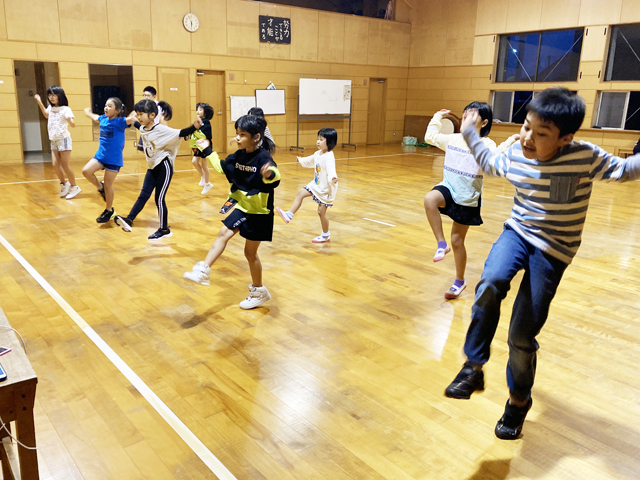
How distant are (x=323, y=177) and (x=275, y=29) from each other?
9412mm

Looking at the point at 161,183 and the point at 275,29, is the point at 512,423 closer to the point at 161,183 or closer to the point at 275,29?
the point at 161,183

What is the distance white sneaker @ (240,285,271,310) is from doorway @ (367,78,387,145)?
43.3 ft

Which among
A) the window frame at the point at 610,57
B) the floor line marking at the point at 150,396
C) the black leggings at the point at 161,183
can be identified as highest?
the window frame at the point at 610,57

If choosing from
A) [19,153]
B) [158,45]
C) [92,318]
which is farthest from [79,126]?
[92,318]

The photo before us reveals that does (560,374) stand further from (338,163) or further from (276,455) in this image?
(338,163)

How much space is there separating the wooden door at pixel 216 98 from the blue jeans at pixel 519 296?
1149 cm

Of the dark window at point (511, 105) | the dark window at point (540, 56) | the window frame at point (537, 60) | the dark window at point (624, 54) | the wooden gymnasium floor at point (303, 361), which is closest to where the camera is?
the wooden gymnasium floor at point (303, 361)

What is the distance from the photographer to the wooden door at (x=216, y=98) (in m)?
12.4

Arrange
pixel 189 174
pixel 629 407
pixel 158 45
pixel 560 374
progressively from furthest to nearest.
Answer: pixel 158 45 < pixel 189 174 < pixel 560 374 < pixel 629 407

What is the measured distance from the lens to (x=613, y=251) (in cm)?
521

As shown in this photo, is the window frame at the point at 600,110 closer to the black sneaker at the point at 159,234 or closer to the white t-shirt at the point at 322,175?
the white t-shirt at the point at 322,175

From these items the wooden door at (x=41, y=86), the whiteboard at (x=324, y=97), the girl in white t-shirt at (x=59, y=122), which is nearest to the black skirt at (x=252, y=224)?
the girl in white t-shirt at (x=59, y=122)

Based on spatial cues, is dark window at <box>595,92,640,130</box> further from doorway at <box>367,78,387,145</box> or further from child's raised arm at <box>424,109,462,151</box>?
child's raised arm at <box>424,109,462,151</box>

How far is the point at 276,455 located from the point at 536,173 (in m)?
1.49
